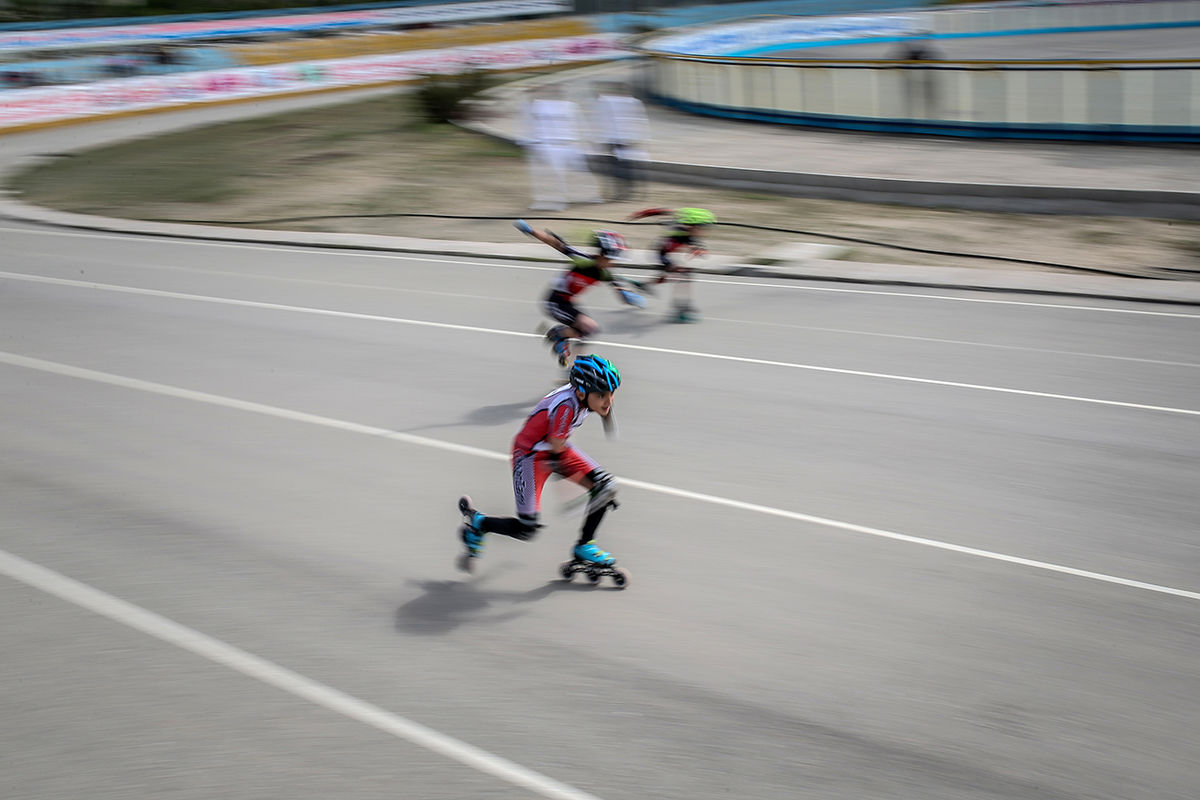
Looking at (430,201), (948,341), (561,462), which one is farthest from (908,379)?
(430,201)

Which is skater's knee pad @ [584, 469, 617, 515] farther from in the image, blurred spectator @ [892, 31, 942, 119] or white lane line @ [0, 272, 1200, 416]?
blurred spectator @ [892, 31, 942, 119]

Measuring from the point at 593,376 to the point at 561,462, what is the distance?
2.43 ft

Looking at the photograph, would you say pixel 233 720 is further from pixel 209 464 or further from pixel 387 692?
pixel 209 464

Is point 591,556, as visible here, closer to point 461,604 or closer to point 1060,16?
point 461,604

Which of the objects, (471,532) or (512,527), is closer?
(512,527)

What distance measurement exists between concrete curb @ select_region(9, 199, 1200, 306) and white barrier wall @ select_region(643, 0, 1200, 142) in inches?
379

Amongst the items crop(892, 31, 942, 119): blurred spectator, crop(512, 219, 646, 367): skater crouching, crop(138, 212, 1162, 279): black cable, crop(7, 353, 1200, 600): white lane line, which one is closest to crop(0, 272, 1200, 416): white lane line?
crop(512, 219, 646, 367): skater crouching

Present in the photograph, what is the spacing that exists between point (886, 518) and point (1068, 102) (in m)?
18.9

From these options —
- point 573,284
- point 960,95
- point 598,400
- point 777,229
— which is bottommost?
point 777,229

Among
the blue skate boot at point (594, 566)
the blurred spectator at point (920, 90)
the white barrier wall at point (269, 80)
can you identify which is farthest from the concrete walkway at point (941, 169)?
the blue skate boot at point (594, 566)

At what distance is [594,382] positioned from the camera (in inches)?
251

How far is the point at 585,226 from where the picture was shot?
1953cm

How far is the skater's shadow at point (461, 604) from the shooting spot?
6852 mm

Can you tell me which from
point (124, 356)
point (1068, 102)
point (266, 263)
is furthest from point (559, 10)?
point (124, 356)
